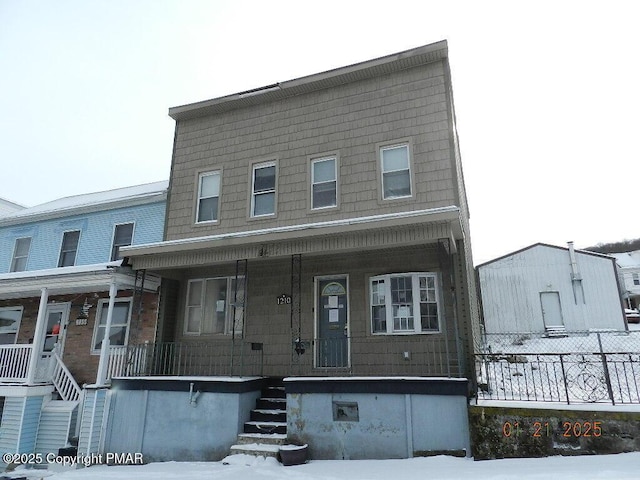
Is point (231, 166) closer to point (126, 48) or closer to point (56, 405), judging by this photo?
point (56, 405)

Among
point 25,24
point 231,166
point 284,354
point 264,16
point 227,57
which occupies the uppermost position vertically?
point 25,24

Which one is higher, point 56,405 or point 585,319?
point 585,319

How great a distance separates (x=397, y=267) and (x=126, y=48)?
2472cm

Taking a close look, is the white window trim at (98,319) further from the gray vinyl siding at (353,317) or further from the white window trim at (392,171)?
the white window trim at (392,171)

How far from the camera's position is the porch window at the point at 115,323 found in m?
11.6

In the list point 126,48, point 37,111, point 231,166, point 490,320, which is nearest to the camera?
point 231,166

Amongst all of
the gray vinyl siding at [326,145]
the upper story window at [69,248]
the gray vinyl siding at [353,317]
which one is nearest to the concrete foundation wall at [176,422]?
the gray vinyl siding at [353,317]

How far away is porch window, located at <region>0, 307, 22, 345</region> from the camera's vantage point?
1345 cm

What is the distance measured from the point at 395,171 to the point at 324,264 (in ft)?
9.52

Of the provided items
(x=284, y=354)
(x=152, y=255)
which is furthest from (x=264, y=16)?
(x=284, y=354)

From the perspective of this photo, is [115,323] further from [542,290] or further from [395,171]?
[542,290]

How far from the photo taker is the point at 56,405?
1005 cm
